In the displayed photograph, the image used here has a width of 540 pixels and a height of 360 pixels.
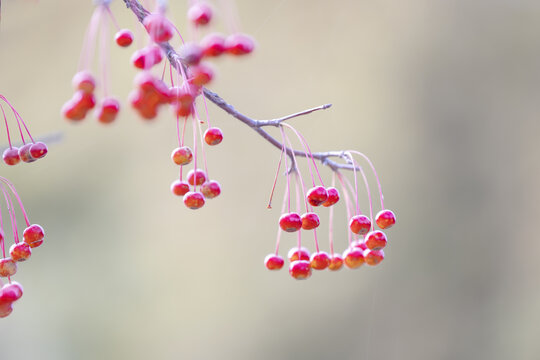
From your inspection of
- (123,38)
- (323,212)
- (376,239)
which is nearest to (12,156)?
(123,38)

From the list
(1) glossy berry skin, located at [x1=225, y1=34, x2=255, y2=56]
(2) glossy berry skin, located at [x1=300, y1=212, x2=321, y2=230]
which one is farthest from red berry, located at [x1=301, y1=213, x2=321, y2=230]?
(1) glossy berry skin, located at [x1=225, y1=34, x2=255, y2=56]

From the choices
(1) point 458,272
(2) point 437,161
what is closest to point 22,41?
(2) point 437,161

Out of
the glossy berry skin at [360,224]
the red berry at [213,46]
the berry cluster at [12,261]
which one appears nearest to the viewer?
the red berry at [213,46]

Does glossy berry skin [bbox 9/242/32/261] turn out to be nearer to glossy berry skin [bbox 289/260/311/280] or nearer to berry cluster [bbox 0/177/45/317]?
berry cluster [bbox 0/177/45/317]

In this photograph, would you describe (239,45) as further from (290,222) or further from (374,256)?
(374,256)

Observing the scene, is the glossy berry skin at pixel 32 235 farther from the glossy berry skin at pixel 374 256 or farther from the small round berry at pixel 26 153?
the glossy berry skin at pixel 374 256

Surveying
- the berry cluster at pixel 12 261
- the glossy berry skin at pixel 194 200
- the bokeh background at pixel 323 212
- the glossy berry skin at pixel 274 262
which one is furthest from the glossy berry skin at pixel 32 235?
the bokeh background at pixel 323 212

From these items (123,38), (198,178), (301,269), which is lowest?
(301,269)

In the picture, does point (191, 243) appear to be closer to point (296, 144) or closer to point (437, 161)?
point (296, 144)
